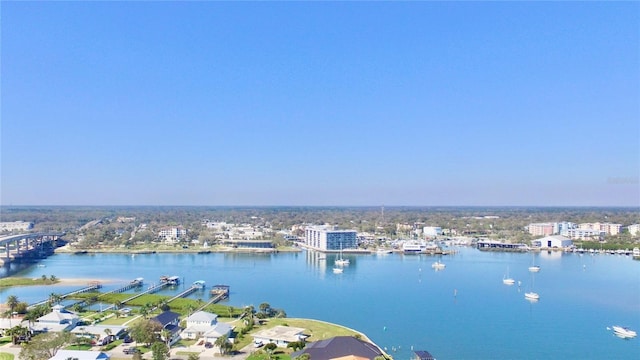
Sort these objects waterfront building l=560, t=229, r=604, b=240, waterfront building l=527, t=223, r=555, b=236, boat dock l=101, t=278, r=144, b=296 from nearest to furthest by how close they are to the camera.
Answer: boat dock l=101, t=278, r=144, b=296 → waterfront building l=560, t=229, r=604, b=240 → waterfront building l=527, t=223, r=555, b=236

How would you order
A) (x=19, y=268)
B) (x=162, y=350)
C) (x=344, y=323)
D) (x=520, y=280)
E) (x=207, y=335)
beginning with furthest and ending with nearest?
(x=19, y=268) < (x=520, y=280) < (x=344, y=323) < (x=207, y=335) < (x=162, y=350)

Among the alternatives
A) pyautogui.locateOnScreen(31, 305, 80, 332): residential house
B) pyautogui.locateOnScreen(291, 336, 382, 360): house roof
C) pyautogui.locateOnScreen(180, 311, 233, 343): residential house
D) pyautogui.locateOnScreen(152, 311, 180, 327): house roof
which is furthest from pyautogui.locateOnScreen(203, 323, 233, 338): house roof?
pyautogui.locateOnScreen(31, 305, 80, 332): residential house

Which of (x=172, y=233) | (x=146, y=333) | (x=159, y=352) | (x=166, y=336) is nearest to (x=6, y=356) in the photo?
(x=146, y=333)

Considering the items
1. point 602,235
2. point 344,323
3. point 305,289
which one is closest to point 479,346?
point 344,323

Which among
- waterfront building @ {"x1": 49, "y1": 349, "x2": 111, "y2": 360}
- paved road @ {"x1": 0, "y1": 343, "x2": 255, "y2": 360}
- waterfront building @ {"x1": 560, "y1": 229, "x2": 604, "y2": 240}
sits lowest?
paved road @ {"x1": 0, "y1": 343, "x2": 255, "y2": 360}

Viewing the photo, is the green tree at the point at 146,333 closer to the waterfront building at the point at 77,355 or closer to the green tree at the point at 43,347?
the waterfront building at the point at 77,355

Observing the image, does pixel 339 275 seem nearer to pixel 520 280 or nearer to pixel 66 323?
pixel 520 280

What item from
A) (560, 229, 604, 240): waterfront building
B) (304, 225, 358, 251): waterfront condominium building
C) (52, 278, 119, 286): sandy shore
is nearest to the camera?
(52, 278, 119, 286): sandy shore

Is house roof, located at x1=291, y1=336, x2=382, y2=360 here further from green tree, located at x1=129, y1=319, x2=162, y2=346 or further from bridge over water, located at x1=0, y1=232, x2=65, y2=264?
bridge over water, located at x1=0, y1=232, x2=65, y2=264
